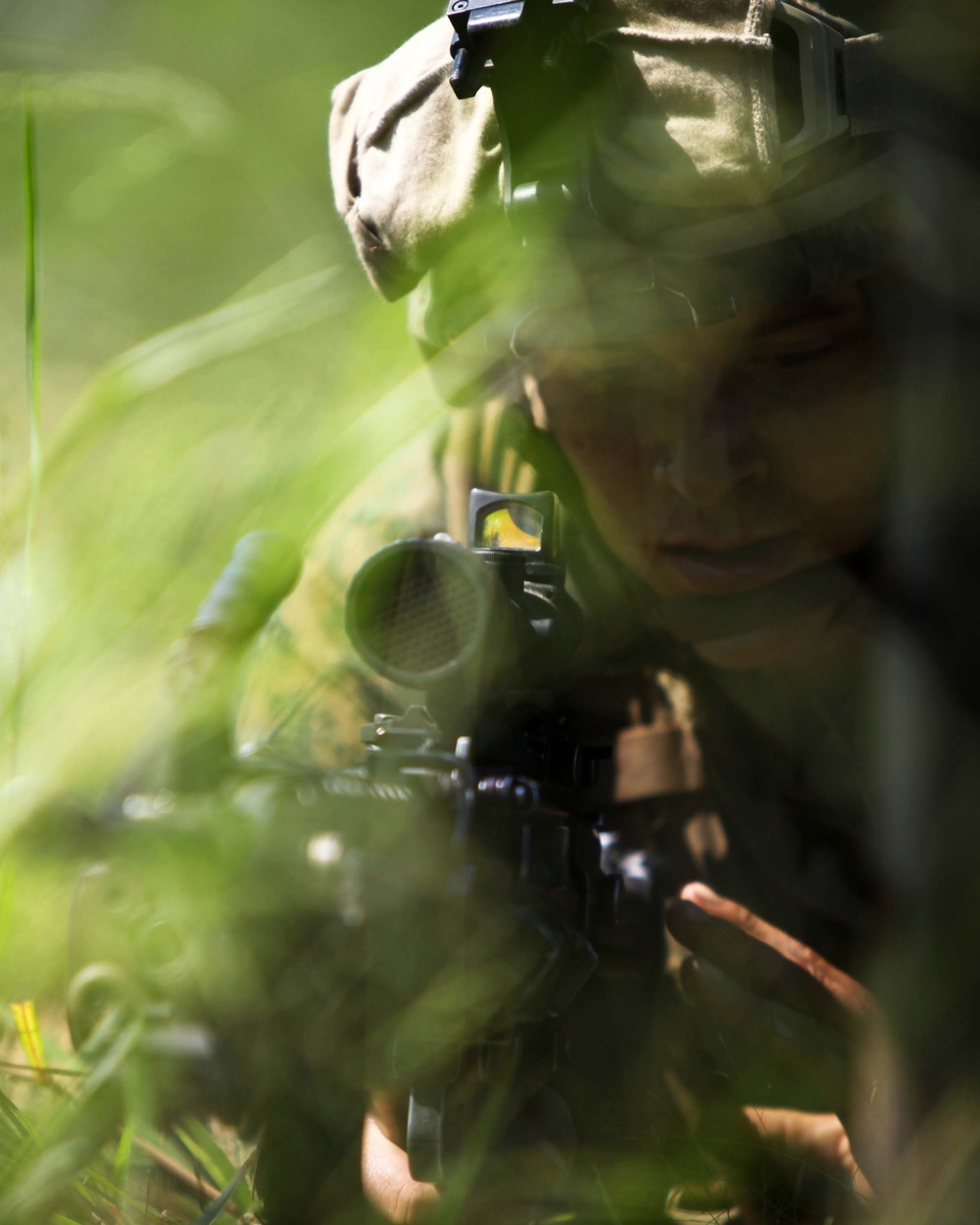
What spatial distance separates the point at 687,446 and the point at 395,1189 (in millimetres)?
721

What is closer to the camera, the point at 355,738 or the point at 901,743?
the point at 901,743

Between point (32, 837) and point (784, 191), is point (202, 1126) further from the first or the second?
point (784, 191)

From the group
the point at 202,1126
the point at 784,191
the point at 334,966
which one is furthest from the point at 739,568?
the point at 202,1126

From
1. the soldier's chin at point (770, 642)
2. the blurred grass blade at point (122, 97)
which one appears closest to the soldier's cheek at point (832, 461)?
the soldier's chin at point (770, 642)

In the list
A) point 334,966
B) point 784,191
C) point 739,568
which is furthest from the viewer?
point 739,568

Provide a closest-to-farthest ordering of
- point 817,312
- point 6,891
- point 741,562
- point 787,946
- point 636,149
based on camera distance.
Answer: point 6,891 < point 636,149 < point 817,312 < point 741,562 < point 787,946

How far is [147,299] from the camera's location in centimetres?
142

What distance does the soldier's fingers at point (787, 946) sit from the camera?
1.09 m

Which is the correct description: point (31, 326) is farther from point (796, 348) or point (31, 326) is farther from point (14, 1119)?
point (796, 348)

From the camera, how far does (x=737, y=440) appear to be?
3.13ft

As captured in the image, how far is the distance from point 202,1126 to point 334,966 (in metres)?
0.14

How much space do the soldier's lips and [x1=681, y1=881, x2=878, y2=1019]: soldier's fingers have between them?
1.13ft

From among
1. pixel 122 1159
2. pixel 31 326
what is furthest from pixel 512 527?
pixel 122 1159

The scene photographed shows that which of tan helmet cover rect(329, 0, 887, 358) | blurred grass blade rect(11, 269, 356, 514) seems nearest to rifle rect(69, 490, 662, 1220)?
blurred grass blade rect(11, 269, 356, 514)
